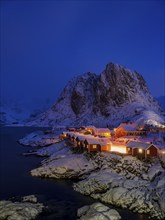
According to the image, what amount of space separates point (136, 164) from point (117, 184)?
39.3 ft

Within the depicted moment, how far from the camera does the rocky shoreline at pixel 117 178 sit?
4412 cm

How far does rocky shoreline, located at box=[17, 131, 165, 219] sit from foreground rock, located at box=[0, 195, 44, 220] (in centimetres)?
1141

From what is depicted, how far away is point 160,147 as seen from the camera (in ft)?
221

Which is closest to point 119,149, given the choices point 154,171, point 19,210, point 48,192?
point 154,171

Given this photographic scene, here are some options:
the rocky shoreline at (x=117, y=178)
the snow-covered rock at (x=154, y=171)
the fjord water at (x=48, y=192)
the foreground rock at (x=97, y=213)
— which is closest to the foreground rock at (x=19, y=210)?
the fjord water at (x=48, y=192)

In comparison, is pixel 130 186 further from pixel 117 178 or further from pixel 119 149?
pixel 119 149

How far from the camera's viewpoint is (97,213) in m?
39.1

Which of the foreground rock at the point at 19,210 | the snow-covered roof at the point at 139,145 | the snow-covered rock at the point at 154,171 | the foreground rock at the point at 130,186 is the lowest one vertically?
the foreground rock at the point at 19,210

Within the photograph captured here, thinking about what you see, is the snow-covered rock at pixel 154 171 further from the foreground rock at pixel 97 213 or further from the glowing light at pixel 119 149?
the foreground rock at pixel 97 213

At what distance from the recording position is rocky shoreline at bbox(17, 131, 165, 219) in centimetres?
4412

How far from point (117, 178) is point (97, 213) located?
45.9 ft

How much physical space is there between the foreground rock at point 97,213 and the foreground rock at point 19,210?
671cm

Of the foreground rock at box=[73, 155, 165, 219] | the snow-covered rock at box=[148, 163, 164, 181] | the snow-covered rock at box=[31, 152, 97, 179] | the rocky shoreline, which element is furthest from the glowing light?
the snow-covered rock at box=[148, 163, 164, 181]

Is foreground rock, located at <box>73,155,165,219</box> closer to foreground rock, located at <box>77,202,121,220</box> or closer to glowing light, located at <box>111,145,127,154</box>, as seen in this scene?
foreground rock, located at <box>77,202,121,220</box>
